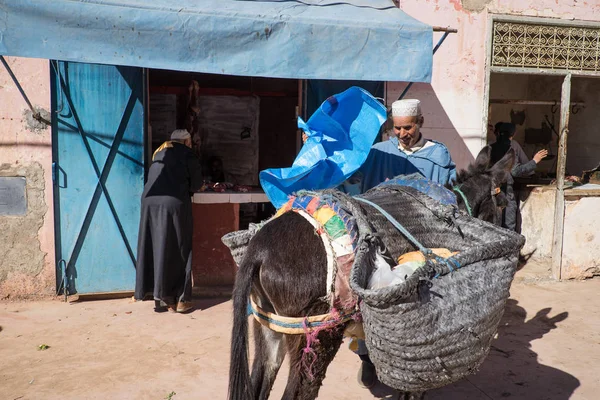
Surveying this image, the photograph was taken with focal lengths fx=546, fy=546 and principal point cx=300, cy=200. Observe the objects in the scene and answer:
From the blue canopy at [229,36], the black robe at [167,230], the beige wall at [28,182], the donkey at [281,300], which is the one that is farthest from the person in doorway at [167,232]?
the donkey at [281,300]

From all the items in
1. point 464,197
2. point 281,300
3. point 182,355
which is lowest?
point 182,355

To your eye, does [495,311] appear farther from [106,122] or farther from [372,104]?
[106,122]

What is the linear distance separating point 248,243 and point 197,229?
129 inches

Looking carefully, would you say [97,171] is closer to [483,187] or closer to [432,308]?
[483,187]

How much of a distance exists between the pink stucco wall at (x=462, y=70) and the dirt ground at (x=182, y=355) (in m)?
1.94

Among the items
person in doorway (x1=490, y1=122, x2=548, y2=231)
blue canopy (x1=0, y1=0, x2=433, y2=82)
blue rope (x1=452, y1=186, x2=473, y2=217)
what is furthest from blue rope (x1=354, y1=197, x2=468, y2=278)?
person in doorway (x1=490, y1=122, x2=548, y2=231)

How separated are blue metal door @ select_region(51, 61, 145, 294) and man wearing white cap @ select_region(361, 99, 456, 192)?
275cm

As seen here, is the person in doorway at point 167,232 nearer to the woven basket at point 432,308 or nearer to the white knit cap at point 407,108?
the white knit cap at point 407,108

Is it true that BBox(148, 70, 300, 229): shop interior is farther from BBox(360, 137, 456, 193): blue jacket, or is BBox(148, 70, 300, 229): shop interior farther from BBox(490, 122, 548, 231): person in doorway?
BBox(360, 137, 456, 193): blue jacket

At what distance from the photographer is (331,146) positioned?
10.4 ft

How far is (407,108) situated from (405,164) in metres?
0.39

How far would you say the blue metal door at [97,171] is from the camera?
17.1ft

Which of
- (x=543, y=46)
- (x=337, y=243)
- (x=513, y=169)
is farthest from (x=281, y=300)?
(x=543, y=46)

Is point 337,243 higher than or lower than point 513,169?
lower
